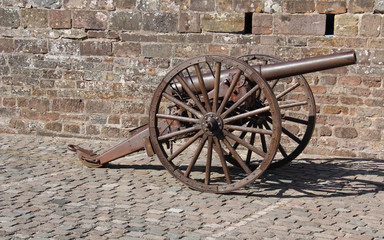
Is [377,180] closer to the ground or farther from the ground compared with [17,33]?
closer to the ground

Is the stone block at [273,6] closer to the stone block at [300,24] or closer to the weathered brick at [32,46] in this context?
the stone block at [300,24]

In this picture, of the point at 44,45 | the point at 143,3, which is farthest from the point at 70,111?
the point at 143,3

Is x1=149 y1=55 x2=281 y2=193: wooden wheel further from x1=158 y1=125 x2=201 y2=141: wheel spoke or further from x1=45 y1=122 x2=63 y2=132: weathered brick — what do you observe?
x1=45 y1=122 x2=63 y2=132: weathered brick

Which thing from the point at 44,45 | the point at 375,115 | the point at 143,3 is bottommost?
the point at 375,115

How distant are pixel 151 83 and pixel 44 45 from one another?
171cm

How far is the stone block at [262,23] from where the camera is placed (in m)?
8.15

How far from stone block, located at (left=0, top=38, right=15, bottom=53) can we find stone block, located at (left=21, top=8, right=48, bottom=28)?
12.8 inches

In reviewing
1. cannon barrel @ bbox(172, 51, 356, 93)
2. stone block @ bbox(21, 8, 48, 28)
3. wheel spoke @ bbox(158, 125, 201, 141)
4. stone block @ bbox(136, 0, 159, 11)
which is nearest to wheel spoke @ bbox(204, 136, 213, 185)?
wheel spoke @ bbox(158, 125, 201, 141)

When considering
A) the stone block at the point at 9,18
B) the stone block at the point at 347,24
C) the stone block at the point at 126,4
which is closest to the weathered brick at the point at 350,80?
the stone block at the point at 347,24

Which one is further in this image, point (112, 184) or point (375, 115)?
point (375, 115)

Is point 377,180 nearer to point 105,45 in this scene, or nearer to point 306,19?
point 306,19

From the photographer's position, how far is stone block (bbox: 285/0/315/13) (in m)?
8.01

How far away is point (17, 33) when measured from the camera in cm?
900

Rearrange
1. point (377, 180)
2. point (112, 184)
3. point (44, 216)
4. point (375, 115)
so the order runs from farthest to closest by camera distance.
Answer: point (375, 115) < point (377, 180) < point (112, 184) < point (44, 216)
